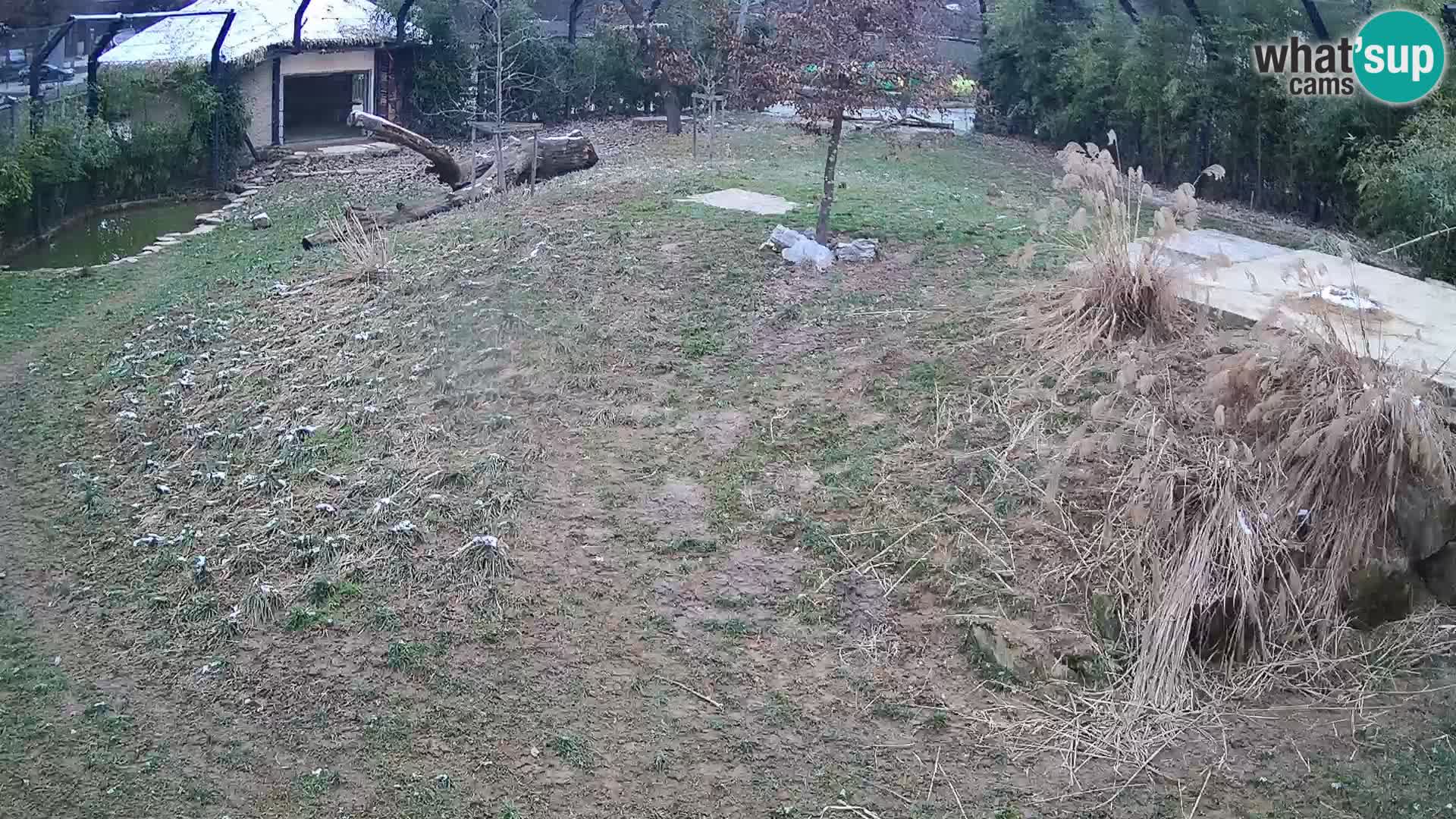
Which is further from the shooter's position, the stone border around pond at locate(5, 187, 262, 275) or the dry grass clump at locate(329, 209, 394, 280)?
the stone border around pond at locate(5, 187, 262, 275)

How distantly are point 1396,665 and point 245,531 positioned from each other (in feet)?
13.7

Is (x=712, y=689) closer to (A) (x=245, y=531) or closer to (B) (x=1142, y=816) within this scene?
(B) (x=1142, y=816)

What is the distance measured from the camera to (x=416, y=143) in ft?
33.6

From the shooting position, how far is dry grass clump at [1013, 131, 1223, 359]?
517 centimetres

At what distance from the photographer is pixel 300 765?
3586mm

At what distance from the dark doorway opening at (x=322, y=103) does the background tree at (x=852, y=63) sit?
1097cm

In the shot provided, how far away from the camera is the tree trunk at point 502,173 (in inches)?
392

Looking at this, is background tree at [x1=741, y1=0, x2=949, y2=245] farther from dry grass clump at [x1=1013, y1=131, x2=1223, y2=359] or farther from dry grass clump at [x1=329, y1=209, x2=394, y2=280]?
dry grass clump at [x1=329, y1=209, x2=394, y2=280]

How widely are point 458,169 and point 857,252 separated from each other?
505cm

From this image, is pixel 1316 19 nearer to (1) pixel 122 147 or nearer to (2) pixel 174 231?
(2) pixel 174 231

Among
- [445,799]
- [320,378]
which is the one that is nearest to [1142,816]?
[445,799]

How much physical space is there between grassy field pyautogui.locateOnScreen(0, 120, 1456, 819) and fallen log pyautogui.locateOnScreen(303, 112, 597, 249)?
110 inches

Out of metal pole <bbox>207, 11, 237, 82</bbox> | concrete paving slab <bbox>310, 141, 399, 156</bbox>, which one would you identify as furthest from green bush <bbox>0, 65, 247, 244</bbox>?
concrete paving slab <bbox>310, 141, 399, 156</bbox>

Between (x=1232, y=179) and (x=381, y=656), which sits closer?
(x=381, y=656)
